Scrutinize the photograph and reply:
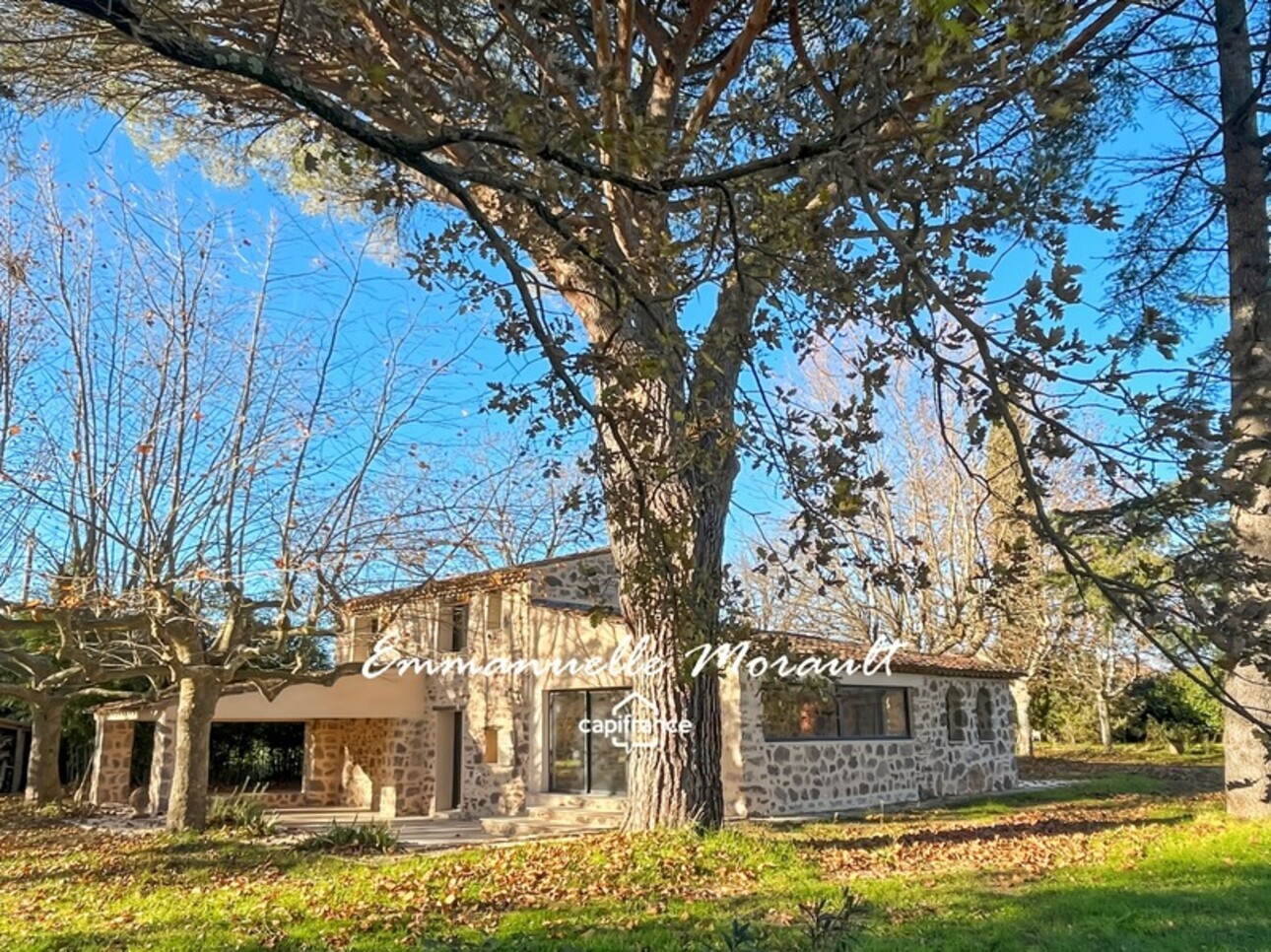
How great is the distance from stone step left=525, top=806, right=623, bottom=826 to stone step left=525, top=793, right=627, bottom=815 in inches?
1.1

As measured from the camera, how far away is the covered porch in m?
17.7

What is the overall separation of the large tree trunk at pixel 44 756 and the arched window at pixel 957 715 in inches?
657

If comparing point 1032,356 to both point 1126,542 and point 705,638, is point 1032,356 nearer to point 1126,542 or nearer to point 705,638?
point 1126,542

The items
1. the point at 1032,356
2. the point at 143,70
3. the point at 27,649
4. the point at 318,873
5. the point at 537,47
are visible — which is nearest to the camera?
the point at 1032,356

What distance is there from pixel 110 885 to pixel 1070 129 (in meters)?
9.59

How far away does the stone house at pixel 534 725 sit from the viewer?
1495cm

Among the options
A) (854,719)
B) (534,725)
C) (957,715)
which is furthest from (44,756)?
(957,715)

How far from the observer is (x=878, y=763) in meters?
16.4

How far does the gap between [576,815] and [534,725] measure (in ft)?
6.90

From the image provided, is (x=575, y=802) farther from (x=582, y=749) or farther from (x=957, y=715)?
(x=957, y=715)

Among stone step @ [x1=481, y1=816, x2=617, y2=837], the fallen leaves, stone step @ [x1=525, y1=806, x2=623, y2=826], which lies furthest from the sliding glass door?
the fallen leaves

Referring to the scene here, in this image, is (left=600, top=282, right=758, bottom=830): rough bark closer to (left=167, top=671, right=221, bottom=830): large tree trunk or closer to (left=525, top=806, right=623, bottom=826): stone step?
(left=167, top=671, right=221, bottom=830): large tree trunk

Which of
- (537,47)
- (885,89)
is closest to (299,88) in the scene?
(885,89)

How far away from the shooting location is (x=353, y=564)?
413 inches
